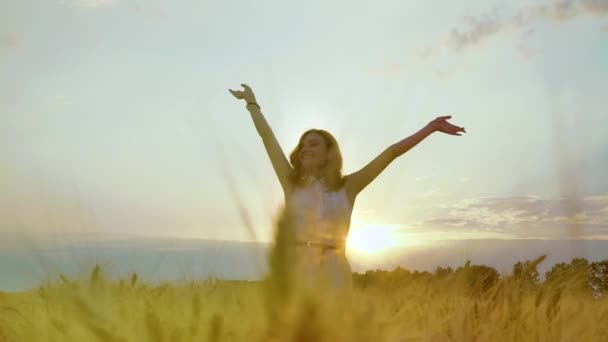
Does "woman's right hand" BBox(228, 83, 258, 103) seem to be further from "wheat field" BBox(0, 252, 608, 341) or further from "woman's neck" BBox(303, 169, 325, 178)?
"wheat field" BBox(0, 252, 608, 341)

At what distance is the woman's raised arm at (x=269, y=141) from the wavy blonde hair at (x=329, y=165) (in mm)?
64

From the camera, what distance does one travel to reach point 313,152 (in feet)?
15.1

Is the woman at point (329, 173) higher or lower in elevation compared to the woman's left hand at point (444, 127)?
lower

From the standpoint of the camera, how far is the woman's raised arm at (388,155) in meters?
4.70

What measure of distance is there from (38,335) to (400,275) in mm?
1376

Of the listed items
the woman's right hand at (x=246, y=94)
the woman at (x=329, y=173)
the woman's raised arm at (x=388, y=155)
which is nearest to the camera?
the woman at (x=329, y=173)

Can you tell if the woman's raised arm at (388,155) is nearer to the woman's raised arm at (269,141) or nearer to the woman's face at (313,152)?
the woman's face at (313,152)

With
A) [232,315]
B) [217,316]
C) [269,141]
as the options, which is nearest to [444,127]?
[269,141]

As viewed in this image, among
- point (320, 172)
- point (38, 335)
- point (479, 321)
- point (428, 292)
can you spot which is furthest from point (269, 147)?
point (38, 335)

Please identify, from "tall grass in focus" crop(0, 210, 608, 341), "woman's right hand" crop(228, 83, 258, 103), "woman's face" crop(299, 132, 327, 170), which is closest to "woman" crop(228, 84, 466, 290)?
"woman's face" crop(299, 132, 327, 170)

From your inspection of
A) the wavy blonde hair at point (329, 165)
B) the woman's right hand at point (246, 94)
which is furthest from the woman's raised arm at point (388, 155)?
the woman's right hand at point (246, 94)

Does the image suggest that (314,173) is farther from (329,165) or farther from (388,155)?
(388,155)

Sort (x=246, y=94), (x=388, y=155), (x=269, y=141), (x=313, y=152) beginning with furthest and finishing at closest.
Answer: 1. (x=246, y=94)
2. (x=269, y=141)
3. (x=388, y=155)
4. (x=313, y=152)

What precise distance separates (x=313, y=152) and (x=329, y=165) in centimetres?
26
